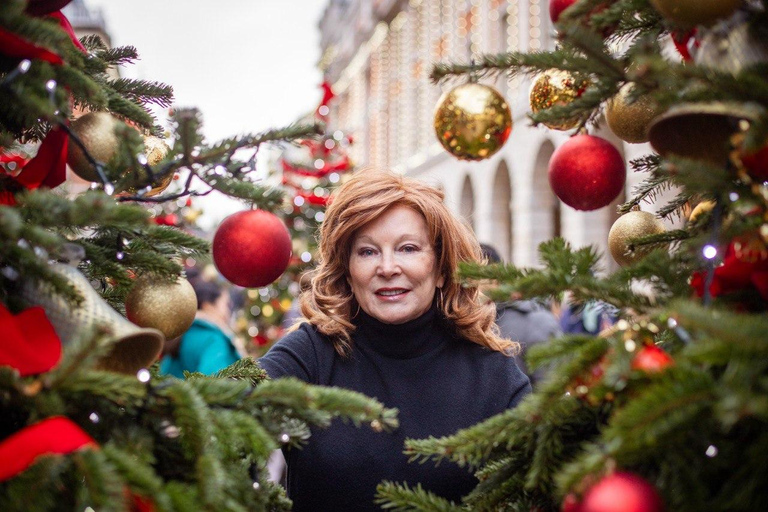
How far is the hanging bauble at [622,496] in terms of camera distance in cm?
76

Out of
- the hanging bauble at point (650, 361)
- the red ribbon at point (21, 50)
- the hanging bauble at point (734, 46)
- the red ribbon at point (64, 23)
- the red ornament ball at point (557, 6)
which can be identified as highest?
the red ornament ball at point (557, 6)

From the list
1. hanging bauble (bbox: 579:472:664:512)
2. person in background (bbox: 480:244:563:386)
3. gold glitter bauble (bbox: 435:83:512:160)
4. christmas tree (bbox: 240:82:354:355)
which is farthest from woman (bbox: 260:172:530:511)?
christmas tree (bbox: 240:82:354:355)

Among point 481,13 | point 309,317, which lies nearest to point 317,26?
point 481,13

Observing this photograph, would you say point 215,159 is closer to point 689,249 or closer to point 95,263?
point 95,263

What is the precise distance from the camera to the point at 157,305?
1.34m

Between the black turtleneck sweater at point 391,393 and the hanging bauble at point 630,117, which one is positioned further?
the black turtleneck sweater at point 391,393

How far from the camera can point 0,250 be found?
1042 mm

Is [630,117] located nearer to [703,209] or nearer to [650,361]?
[703,209]

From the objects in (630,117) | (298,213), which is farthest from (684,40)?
(298,213)

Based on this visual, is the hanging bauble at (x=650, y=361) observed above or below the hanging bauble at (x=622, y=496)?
above

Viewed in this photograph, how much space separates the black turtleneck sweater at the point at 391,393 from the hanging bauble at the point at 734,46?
1.28 meters

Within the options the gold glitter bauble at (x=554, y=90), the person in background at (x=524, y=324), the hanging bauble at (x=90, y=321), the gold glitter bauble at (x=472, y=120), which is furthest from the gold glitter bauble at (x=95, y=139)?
the person in background at (x=524, y=324)

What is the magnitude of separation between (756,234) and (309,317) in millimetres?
1564

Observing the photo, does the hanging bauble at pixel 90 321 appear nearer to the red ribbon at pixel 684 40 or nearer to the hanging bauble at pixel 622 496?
the hanging bauble at pixel 622 496
